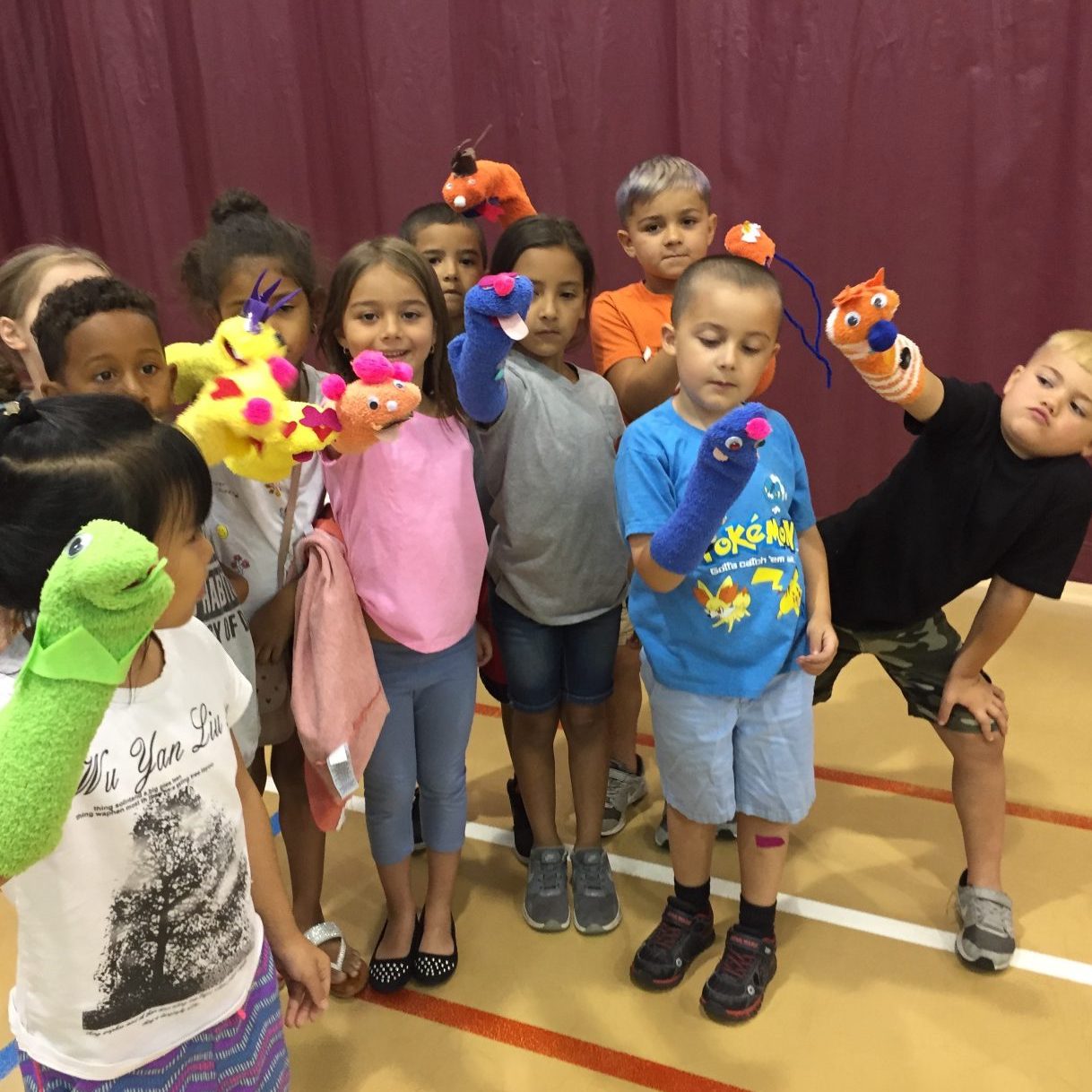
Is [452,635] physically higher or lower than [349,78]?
lower

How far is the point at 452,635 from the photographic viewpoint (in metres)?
1.43

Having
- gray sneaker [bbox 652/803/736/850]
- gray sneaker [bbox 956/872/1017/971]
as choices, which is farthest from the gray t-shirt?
gray sneaker [bbox 956/872/1017/971]

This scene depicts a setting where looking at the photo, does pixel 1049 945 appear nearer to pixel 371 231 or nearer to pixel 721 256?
pixel 721 256

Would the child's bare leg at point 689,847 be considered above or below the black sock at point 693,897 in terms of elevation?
above

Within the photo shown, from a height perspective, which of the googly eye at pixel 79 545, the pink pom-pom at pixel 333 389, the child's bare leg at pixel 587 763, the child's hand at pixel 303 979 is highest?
the googly eye at pixel 79 545

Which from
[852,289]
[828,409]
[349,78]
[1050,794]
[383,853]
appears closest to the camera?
[852,289]

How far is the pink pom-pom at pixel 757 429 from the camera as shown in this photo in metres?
1.10

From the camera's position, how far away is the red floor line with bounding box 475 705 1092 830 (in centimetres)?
Answer: 191

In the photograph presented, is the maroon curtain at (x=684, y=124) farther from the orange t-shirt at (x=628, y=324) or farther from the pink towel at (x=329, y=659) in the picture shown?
the pink towel at (x=329, y=659)

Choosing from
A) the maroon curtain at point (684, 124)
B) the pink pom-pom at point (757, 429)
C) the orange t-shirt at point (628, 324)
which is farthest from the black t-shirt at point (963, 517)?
the maroon curtain at point (684, 124)

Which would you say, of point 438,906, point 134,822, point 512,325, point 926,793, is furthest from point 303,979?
point 926,793

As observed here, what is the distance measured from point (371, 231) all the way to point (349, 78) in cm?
48

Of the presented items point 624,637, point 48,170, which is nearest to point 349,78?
point 48,170

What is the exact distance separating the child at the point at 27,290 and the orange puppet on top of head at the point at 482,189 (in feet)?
2.14
